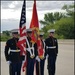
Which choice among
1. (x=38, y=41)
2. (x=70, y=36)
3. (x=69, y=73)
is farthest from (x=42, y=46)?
(x=70, y=36)

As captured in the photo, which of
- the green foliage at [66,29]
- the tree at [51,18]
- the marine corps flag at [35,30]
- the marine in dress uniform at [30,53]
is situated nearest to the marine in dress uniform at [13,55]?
the marine in dress uniform at [30,53]

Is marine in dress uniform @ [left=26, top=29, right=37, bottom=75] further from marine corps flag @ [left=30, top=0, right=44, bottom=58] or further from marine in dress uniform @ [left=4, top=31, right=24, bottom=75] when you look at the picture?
marine in dress uniform @ [left=4, top=31, right=24, bottom=75]

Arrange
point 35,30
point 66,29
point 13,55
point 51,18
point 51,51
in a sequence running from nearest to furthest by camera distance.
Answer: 1. point 13,55
2. point 35,30
3. point 51,51
4. point 66,29
5. point 51,18

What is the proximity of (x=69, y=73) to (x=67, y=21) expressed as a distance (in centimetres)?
4284

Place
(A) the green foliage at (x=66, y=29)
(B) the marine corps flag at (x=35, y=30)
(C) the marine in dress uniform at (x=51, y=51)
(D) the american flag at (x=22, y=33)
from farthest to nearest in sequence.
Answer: (A) the green foliage at (x=66, y=29) < (C) the marine in dress uniform at (x=51, y=51) < (B) the marine corps flag at (x=35, y=30) < (D) the american flag at (x=22, y=33)

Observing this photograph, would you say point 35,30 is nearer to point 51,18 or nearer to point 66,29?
point 66,29

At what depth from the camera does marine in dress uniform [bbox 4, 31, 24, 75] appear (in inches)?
307

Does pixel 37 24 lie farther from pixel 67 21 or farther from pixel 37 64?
pixel 67 21

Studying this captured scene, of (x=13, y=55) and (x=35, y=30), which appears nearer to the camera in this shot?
(x=13, y=55)

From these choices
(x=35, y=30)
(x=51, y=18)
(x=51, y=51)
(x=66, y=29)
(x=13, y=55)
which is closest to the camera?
(x=13, y=55)

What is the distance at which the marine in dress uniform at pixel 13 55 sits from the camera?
25.6ft

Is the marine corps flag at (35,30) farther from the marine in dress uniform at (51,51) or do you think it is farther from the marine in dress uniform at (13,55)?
the marine in dress uniform at (51,51)

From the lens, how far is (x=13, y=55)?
25.6 ft

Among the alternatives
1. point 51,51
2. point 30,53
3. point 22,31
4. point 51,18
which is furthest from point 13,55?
point 51,18
